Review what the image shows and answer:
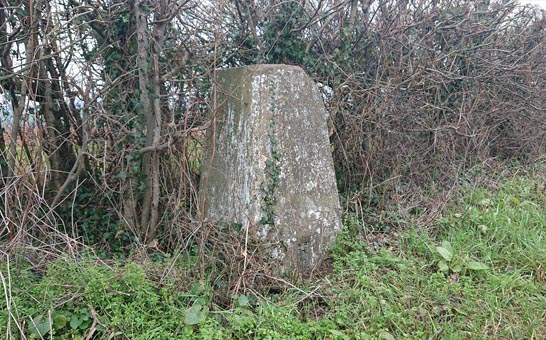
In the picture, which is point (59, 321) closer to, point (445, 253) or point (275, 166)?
point (275, 166)

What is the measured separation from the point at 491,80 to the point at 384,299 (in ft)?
11.6

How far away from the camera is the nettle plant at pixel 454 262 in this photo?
10.9 feet

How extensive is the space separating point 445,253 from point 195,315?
1877mm

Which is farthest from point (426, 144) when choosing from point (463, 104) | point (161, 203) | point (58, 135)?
point (58, 135)

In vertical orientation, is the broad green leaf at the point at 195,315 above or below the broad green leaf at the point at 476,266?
below

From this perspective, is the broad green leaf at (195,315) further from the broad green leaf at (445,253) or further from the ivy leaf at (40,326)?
the broad green leaf at (445,253)

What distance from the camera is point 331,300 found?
3.04 metres

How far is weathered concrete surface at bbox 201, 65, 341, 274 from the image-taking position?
3.33 metres

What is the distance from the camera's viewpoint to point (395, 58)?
4.80 m

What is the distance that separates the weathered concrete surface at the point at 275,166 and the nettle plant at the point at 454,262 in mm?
791

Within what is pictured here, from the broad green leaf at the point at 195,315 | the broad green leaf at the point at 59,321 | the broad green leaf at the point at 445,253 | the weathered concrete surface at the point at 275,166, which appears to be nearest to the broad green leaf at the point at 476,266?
the broad green leaf at the point at 445,253

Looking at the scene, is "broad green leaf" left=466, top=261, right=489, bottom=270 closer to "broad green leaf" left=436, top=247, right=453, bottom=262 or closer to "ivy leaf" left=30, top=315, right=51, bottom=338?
"broad green leaf" left=436, top=247, right=453, bottom=262

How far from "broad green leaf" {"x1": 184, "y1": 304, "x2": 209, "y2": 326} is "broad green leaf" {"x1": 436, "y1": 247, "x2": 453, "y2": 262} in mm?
1770

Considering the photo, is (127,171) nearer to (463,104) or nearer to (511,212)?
(511,212)
